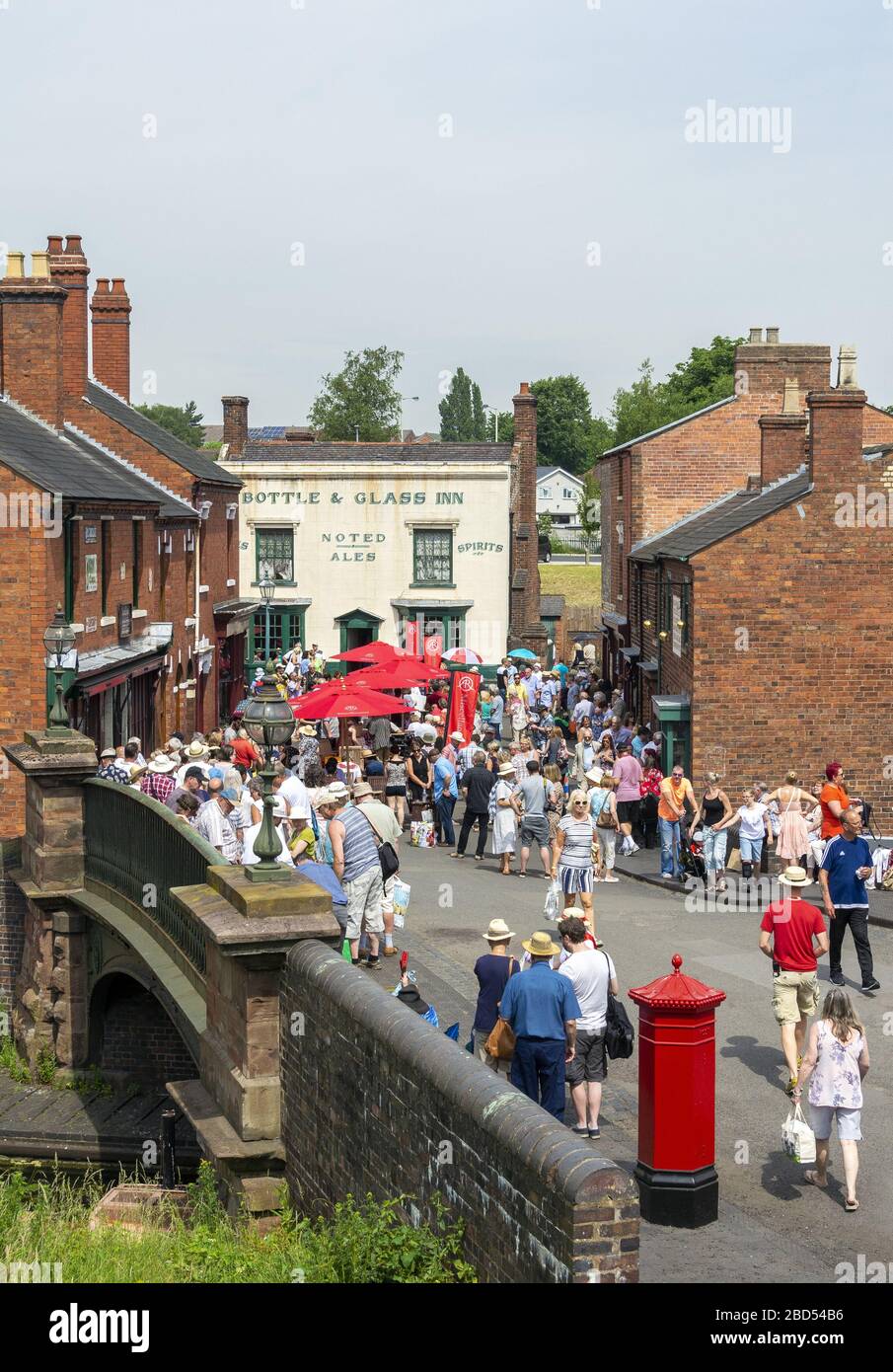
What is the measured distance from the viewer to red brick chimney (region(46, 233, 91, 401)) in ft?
102


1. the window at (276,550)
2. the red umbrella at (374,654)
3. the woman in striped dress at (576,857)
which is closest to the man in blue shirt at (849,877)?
the woman in striped dress at (576,857)

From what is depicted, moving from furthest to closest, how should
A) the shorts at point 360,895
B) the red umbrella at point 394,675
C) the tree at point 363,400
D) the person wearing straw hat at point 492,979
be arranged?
the tree at point 363,400, the red umbrella at point 394,675, the shorts at point 360,895, the person wearing straw hat at point 492,979

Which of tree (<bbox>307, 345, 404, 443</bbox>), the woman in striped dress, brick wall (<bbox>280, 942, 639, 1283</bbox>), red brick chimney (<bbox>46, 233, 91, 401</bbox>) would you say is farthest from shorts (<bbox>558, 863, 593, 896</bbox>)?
tree (<bbox>307, 345, 404, 443</bbox>)

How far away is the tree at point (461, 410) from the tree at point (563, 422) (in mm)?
8350

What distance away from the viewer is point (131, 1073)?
18.7 meters

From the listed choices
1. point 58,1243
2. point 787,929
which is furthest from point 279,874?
point 787,929

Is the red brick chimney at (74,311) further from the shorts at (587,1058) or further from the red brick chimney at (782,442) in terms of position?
the shorts at (587,1058)

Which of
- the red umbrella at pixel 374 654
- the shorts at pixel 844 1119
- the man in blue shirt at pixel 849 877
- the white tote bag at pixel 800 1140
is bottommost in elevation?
the white tote bag at pixel 800 1140

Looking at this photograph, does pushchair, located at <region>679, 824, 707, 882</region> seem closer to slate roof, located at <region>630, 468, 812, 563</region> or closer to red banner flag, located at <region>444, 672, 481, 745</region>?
slate roof, located at <region>630, 468, 812, 563</region>

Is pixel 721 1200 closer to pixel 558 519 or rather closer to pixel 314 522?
pixel 314 522

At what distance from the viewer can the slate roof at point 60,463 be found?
22188 millimetres

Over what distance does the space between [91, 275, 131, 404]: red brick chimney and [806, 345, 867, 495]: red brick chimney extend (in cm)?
1917

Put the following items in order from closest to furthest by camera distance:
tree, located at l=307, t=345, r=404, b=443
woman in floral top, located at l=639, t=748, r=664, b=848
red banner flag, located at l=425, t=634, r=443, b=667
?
woman in floral top, located at l=639, t=748, r=664, b=848, red banner flag, located at l=425, t=634, r=443, b=667, tree, located at l=307, t=345, r=404, b=443

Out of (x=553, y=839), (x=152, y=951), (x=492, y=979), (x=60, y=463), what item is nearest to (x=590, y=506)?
(x=60, y=463)
